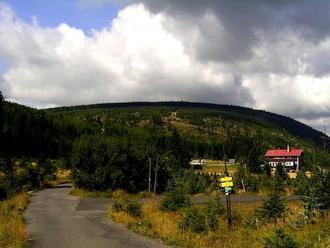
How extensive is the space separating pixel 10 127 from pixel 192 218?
382 ft

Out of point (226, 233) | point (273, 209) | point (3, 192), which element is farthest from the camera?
point (3, 192)

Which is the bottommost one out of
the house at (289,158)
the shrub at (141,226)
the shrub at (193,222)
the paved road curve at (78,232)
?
the paved road curve at (78,232)

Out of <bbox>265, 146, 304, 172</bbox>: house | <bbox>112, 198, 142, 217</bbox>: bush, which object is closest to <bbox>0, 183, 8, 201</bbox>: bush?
<bbox>112, 198, 142, 217</bbox>: bush

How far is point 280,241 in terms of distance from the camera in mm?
12523

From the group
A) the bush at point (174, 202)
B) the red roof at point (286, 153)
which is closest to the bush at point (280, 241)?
the bush at point (174, 202)

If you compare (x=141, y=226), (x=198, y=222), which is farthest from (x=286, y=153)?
(x=198, y=222)

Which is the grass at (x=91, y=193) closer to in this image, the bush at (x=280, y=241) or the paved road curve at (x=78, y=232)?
the paved road curve at (x=78, y=232)

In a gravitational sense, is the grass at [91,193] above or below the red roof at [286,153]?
below

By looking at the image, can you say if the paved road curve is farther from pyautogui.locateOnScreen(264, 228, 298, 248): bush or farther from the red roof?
the red roof

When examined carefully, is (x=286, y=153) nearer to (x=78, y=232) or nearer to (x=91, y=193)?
(x=91, y=193)

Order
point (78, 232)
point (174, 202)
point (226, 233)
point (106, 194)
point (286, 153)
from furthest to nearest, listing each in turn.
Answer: point (286, 153), point (106, 194), point (174, 202), point (78, 232), point (226, 233)

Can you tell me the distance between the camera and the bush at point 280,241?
12406mm

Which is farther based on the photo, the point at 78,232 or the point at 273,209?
the point at 273,209

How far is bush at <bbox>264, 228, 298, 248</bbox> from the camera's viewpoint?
1241cm
